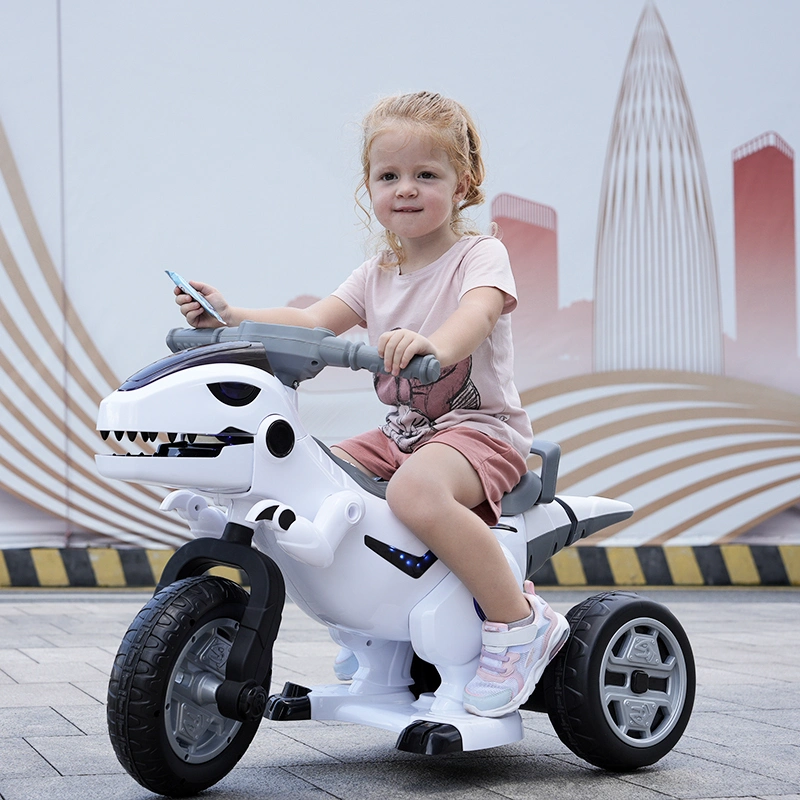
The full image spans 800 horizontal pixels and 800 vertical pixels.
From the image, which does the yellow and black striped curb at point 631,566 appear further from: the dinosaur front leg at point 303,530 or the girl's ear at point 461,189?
the dinosaur front leg at point 303,530

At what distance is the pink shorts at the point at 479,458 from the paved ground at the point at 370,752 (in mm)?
532

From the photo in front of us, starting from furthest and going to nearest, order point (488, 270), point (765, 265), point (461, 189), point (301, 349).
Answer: point (765, 265) → point (461, 189) → point (488, 270) → point (301, 349)

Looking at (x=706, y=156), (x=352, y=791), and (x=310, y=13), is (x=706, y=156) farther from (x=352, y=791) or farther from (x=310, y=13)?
(x=352, y=791)

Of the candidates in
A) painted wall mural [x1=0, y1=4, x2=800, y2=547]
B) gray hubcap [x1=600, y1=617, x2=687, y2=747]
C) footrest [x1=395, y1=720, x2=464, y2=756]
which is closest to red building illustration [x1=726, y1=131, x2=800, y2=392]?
painted wall mural [x1=0, y1=4, x2=800, y2=547]

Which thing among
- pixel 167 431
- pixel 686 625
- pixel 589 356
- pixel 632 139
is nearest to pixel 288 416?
pixel 167 431

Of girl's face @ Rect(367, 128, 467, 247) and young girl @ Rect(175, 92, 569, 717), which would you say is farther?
girl's face @ Rect(367, 128, 467, 247)

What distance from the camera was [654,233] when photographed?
6.44 meters

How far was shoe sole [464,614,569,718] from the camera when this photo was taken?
7.45 feet

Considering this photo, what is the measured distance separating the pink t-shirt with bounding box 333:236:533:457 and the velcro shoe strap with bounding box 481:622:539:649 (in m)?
0.39

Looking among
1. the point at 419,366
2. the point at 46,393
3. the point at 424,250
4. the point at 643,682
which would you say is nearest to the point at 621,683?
the point at 643,682

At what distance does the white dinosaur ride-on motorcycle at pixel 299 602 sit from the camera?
2033mm

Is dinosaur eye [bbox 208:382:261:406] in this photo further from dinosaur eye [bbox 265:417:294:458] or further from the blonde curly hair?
the blonde curly hair

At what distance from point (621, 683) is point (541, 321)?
407cm

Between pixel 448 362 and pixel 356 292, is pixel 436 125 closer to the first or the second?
pixel 356 292
